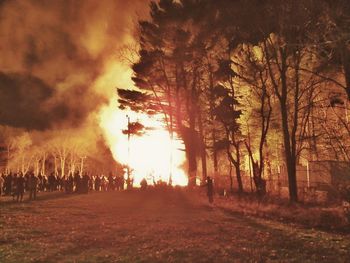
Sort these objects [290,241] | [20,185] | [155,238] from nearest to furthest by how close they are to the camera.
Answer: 1. [290,241]
2. [155,238]
3. [20,185]

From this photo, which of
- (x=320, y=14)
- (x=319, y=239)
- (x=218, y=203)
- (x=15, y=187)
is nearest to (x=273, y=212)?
(x=218, y=203)

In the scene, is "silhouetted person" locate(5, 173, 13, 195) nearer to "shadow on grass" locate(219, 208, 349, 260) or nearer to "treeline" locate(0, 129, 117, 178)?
"shadow on grass" locate(219, 208, 349, 260)

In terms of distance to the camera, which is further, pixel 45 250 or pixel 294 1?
pixel 294 1

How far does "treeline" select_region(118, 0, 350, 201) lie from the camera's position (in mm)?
22753

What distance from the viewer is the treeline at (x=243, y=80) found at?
896 inches

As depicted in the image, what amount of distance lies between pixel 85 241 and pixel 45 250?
1.45 metres

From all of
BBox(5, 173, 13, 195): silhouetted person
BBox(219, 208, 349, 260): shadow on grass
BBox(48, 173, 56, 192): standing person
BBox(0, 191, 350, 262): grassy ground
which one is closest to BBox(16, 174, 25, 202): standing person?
BBox(0, 191, 350, 262): grassy ground

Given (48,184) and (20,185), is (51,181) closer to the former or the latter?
(48,184)

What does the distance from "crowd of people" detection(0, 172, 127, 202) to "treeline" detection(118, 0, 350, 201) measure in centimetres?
750

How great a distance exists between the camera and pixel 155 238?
1275 cm

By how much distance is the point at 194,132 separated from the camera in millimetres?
38625

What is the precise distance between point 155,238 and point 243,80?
17.5m

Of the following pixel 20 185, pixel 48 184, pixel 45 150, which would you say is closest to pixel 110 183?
pixel 48 184

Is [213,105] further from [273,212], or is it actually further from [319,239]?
[319,239]
